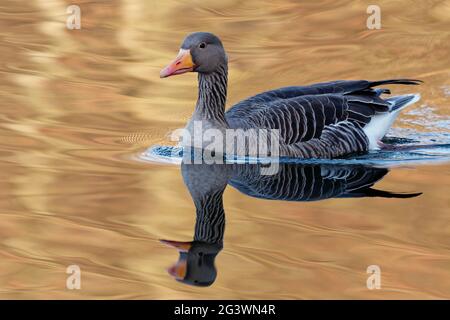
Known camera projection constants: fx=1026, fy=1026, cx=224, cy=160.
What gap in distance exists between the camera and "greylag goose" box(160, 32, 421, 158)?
1206cm

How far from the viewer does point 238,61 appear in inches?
667

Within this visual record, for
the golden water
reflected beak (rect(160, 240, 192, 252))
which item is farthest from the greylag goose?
reflected beak (rect(160, 240, 192, 252))

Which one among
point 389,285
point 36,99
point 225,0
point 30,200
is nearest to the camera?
point 389,285

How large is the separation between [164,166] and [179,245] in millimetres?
2889

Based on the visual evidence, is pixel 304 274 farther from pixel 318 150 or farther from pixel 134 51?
pixel 134 51

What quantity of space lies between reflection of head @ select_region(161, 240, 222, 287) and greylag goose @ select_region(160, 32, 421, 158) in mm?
3173

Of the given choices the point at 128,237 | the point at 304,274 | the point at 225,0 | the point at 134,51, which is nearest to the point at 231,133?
the point at 128,237

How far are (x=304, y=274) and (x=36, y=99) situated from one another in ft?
24.2

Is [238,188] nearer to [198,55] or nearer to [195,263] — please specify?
[198,55]

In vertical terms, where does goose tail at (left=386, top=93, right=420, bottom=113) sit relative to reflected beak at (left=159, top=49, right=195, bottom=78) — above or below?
above

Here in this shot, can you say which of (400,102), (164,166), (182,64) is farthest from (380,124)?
(164,166)

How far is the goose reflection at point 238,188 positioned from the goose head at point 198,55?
1.17m

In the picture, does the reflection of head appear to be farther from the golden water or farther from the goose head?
the goose head

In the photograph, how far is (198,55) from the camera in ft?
39.4
